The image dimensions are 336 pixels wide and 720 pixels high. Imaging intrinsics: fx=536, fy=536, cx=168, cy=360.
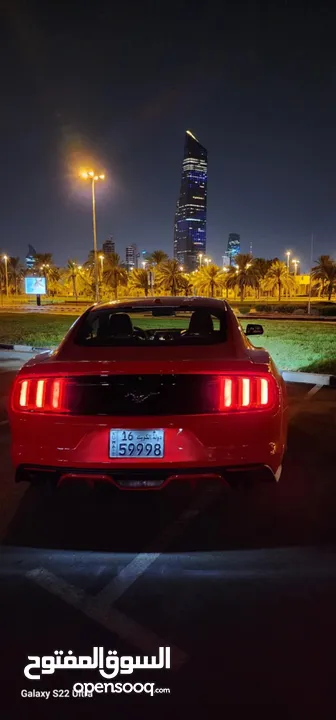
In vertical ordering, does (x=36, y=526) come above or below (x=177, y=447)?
below

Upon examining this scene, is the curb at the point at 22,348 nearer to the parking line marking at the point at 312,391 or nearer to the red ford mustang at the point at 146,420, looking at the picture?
the parking line marking at the point at 312,391

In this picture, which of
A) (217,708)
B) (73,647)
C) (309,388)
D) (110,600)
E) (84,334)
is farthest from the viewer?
(309,388)

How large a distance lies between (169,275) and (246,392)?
81599mm

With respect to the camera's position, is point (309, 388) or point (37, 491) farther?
point (309, 388)

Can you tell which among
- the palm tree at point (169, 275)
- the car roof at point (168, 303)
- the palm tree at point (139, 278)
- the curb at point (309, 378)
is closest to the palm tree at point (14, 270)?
the palm tree at point (139, 278)

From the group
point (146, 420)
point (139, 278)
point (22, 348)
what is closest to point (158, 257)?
point (139, 278)

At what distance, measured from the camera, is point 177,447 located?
3404mm

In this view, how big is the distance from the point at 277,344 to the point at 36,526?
14451 millimetres

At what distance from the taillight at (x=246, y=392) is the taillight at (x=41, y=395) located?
3.45 feet

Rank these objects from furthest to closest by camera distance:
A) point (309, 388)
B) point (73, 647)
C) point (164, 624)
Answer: point (309, 388), point (164, 624), point (73, 647)

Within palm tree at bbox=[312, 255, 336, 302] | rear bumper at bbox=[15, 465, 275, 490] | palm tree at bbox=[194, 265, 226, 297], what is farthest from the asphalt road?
palm tree at bbox=[194, 265, 226, 297]

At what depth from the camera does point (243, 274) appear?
3034 inches

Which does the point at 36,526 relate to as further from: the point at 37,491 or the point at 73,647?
the point at 73,647

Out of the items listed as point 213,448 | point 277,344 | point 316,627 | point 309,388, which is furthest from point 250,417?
point 277,344
